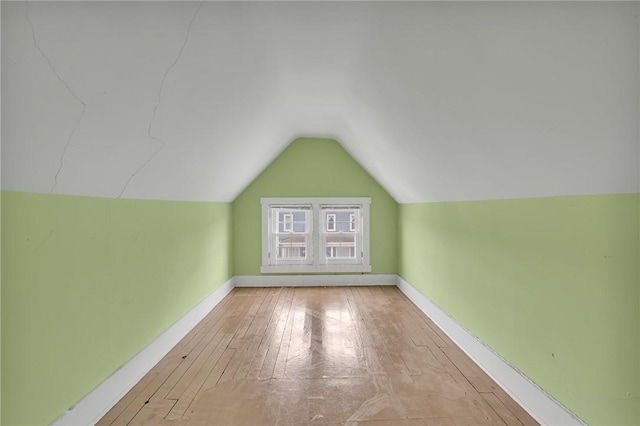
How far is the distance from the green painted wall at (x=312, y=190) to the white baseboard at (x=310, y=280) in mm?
106

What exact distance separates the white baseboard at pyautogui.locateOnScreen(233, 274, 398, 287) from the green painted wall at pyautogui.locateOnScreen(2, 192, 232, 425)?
246cm

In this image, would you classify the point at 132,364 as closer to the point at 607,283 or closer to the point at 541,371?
the point at 541,371

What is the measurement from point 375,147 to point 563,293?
7.89 feet

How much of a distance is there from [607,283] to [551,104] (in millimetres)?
979

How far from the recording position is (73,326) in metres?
1.95

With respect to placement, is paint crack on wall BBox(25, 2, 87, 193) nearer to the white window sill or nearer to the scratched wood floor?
the scratched wood floor

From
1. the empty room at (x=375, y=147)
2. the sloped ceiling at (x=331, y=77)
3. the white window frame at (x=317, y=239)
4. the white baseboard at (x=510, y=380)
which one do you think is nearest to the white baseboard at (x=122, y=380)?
the empty room at (x=375, y=147)

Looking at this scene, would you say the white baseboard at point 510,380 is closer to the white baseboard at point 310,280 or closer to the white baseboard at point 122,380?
the white baseboard at point 310,280

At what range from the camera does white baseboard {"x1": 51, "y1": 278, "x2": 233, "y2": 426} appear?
1969mm

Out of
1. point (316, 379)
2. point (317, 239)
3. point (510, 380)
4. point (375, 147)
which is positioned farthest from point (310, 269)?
point (510, 380)

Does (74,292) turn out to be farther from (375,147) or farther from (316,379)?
(375,147)

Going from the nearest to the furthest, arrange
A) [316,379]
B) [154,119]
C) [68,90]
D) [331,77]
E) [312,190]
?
[68,90] → [154,119] → [316,379] → [331,77] → [312,190]

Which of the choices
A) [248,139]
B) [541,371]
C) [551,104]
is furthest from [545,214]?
[248,139]

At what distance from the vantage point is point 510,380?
239 cm
